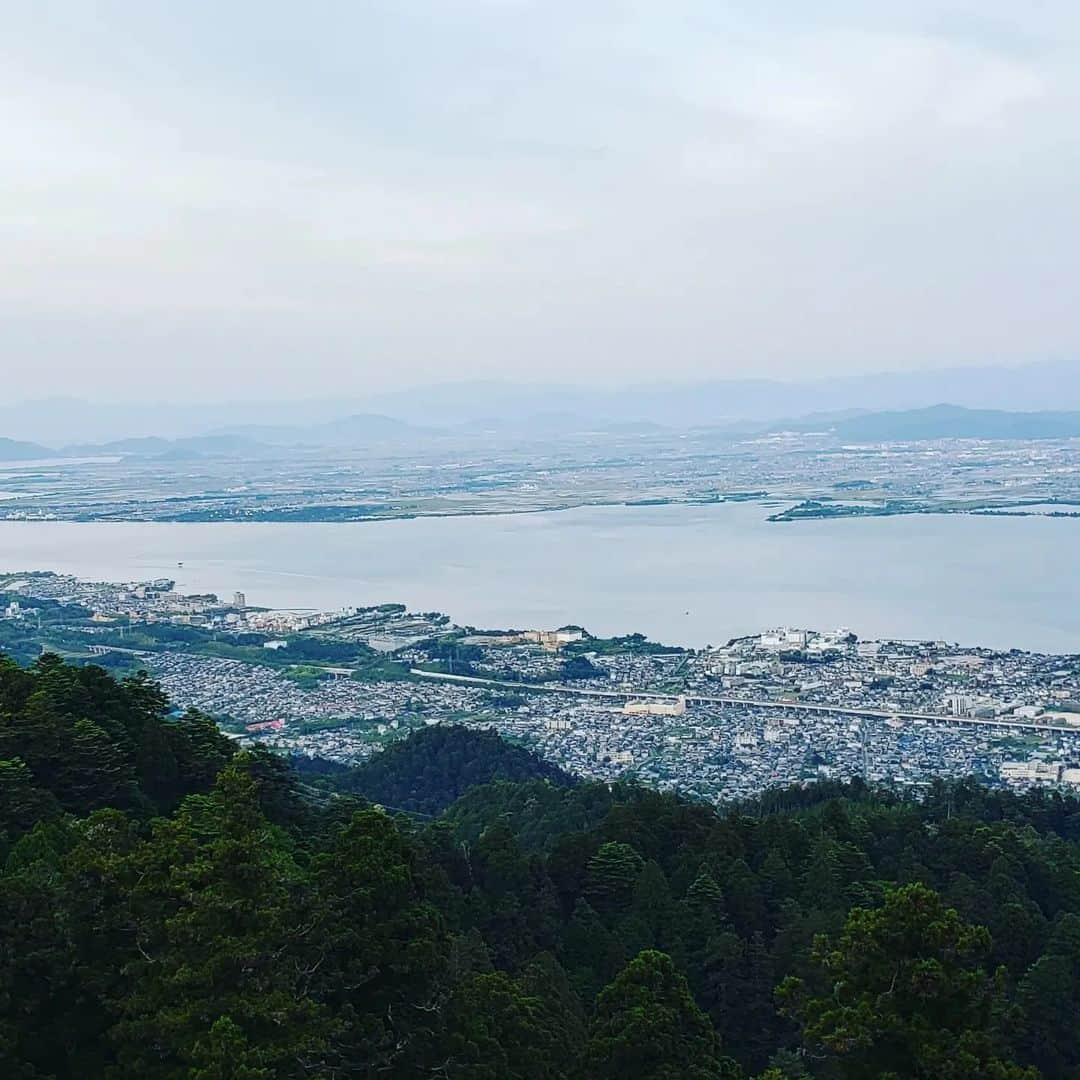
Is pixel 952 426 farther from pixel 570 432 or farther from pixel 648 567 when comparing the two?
pixel 648 567

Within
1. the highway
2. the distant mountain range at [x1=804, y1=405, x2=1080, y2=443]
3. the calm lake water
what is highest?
the distant mountain range at [x1=804, y1=405, x2=1080, y2=443]

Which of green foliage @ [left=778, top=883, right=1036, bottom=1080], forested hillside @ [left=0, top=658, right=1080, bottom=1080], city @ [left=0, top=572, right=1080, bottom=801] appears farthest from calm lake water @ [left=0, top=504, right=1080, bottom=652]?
green foliage @ [left=778, top=883, right=1036, bottom=1080]

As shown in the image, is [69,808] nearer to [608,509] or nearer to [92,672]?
[92,672]

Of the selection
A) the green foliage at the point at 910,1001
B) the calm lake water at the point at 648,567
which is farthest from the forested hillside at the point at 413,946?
the calm lake water at the point at 648,567

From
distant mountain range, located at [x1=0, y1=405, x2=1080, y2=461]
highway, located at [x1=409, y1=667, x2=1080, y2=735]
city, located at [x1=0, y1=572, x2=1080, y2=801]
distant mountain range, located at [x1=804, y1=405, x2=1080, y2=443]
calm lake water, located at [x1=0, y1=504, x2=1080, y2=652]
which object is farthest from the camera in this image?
distant mountain range, located at [x1=0, y1=405, x2=1080, y2=461]

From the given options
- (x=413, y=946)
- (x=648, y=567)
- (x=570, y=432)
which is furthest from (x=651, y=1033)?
(x=570, y=432)

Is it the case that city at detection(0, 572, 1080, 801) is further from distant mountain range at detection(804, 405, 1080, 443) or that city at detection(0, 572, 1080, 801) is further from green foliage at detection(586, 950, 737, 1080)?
distant mountain range at detection(804, 405, 1080, 443)
